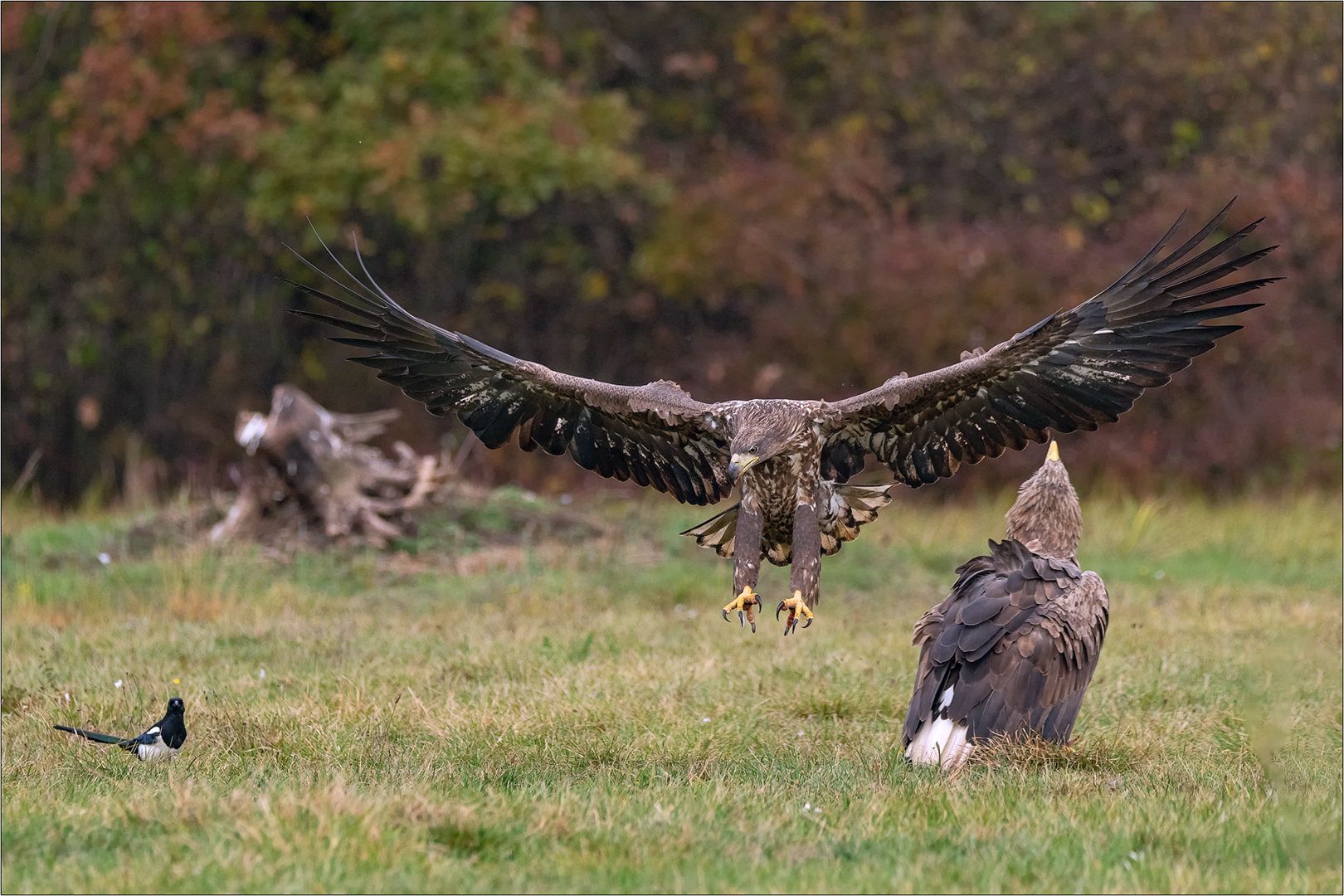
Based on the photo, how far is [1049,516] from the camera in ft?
22.0

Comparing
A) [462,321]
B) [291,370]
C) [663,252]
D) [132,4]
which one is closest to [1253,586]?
[663,252]

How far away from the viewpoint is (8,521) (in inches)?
515

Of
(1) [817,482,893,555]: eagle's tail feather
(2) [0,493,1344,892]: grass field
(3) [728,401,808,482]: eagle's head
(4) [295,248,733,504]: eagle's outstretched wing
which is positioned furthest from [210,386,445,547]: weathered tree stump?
(3) [728,401,808,482]: eagle's head

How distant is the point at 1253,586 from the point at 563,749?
6.65 metres

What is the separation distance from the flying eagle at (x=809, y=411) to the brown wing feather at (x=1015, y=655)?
1.78 ft

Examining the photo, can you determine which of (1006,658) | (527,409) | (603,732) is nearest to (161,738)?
(603,732)

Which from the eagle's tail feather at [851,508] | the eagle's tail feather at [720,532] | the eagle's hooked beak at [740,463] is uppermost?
the eagle's hooked beak at [740,463]

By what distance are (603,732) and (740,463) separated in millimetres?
1317

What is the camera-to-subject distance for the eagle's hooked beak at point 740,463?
5.82 m

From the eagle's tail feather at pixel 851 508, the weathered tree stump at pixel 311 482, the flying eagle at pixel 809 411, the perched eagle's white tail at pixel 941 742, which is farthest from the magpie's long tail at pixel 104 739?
the weathered tree stump at pixel 311 482

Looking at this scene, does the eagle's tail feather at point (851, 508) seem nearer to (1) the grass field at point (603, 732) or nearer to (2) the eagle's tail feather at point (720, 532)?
(2) the eagle's tail feather at point (720, 532)

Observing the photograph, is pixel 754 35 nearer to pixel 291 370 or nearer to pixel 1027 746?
pixel 291 370

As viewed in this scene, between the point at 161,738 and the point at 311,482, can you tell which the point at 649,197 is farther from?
the point at 161,738

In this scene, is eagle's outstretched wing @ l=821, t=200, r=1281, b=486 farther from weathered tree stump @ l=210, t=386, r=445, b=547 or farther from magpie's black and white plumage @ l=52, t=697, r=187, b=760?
weathered tree stump @ l=210, t=386, r=445, b=547
